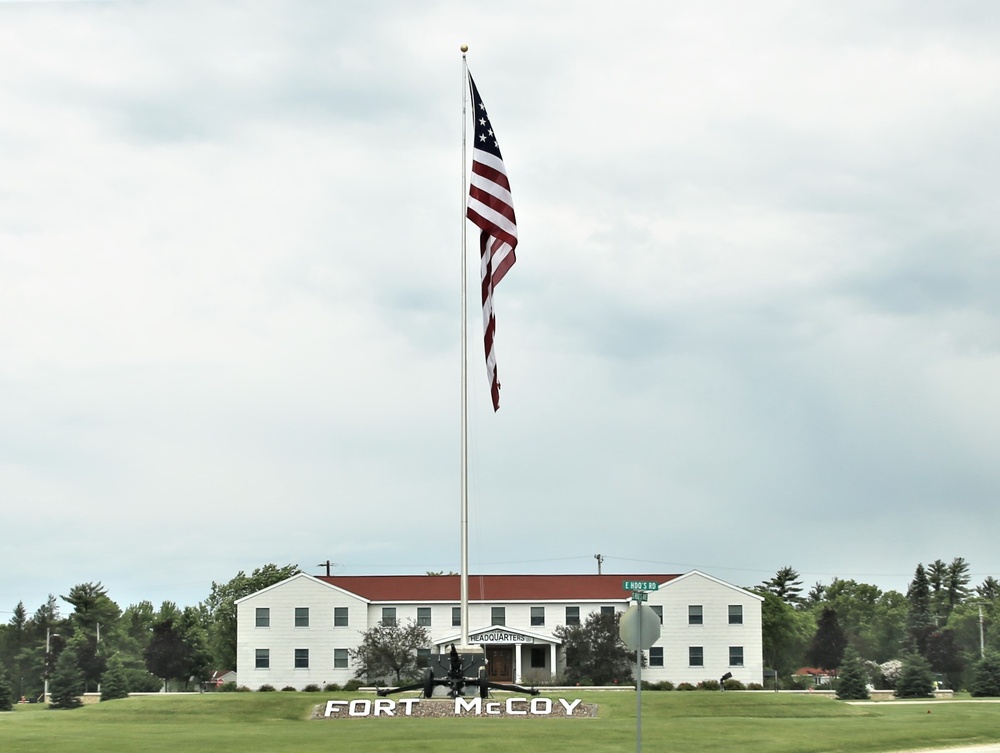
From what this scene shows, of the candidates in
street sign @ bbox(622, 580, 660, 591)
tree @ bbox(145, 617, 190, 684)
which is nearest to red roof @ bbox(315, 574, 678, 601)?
tree @ bbox(145, 617, 190, 684)

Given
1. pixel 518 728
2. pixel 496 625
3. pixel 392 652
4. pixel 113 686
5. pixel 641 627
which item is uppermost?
pixel 641 627

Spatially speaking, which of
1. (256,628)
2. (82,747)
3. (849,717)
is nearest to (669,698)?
(849,717)

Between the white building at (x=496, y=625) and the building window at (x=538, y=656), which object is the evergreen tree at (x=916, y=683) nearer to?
the white building at (x=496, y=625)

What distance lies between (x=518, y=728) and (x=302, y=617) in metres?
42.6

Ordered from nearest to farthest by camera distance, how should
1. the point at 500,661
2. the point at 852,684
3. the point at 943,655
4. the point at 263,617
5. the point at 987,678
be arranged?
the point at 852,684 < the point at 987,678 < the point at 500,661 < the point at 263,617 < the point at 943,655

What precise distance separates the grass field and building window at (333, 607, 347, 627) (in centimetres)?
2683

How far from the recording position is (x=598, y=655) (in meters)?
69.6

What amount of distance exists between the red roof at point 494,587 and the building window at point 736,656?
630 centimetres

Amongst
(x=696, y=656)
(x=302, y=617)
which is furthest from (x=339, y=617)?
(x=696, y=656)

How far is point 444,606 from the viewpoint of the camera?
76688mm

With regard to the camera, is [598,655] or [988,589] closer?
[598,655]

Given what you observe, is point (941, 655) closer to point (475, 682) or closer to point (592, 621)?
point (592, 621)

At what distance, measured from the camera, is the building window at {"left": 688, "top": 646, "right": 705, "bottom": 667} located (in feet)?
245

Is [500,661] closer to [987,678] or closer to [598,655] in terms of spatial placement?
[598,655]
